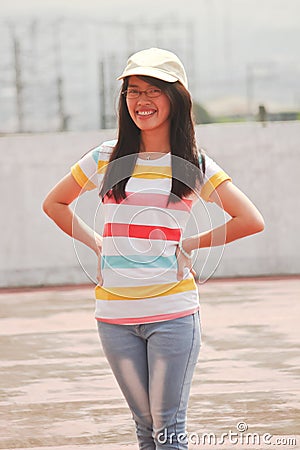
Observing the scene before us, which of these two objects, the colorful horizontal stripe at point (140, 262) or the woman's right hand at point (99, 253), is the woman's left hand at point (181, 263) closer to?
the colorful horizontal stripe at point (140, 262)

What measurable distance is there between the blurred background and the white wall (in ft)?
1.57

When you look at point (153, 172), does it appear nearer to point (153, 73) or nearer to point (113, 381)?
point (153, 73)

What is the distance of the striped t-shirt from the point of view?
2.86 metres

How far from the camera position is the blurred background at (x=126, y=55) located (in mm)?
11750

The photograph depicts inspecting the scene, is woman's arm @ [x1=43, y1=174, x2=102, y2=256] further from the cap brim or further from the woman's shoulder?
the cap brim

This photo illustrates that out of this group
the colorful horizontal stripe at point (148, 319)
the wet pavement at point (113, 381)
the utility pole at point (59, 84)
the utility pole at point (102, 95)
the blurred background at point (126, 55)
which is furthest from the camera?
the blurred background at point (126, 55)

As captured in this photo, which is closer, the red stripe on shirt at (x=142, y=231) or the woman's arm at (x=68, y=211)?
the red stripe on shirt at (x=142, y=231)

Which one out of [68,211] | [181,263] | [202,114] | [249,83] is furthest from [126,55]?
[181,263]

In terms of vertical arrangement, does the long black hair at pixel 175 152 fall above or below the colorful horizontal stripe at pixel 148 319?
above

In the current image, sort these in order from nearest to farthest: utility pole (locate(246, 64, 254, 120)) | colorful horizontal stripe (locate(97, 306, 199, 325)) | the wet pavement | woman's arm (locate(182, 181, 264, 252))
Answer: colorful horizontal stripe (locate(97, 306, 199, 325)), woman's arm (locate(182, 181, 264, 252)), the wet pavement, utility pole (locate(246, 64, 254, 120))

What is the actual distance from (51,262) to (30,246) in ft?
0.89

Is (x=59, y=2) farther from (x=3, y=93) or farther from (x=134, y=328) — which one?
(x=134, y=328)

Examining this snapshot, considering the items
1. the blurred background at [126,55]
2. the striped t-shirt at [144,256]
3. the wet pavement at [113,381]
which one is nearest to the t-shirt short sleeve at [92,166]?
the striped t-shirt at [144,256]

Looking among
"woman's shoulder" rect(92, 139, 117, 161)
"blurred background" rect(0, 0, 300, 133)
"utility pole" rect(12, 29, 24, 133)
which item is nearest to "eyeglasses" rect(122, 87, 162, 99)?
"woman's shoulder" rect(92, 139, 117, 161)
